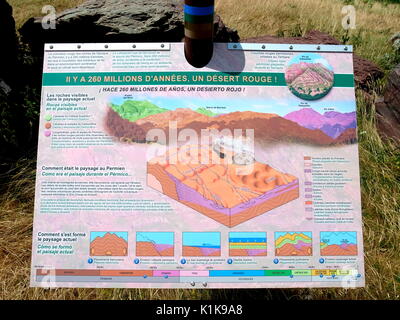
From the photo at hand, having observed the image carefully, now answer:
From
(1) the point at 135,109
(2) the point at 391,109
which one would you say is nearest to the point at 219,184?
(1) the point at 135,109

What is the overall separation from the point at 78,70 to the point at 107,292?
157 cm

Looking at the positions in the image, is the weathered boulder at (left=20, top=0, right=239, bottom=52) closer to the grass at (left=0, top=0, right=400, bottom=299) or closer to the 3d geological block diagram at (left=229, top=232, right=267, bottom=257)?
the grass at (left=0, top=0, right=400, bottom=299)

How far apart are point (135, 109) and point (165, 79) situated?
0.25 m

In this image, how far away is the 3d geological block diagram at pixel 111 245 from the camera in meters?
2.34

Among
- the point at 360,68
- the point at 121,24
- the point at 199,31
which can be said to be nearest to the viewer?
the point at 199,31

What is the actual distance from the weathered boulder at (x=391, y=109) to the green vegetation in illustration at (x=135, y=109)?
2749 mm

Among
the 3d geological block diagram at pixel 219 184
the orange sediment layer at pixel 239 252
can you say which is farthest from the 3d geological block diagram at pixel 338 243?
the orange sediment layer at pixel 239 252

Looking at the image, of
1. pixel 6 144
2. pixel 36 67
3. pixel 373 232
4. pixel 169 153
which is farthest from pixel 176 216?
pixel 36 67

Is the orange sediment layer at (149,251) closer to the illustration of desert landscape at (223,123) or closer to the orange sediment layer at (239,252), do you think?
the orange sediment layer at (239,252)

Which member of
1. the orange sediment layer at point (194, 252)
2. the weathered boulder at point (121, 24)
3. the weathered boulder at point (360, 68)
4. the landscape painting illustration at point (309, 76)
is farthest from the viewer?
Answer: the weathered boulder at point (360, 68)

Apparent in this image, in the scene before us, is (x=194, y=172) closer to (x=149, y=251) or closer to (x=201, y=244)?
(x=201, y=244)

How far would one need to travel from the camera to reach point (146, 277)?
2316mm

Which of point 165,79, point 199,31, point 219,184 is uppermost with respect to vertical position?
point 199,31

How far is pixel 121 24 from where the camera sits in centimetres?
387
